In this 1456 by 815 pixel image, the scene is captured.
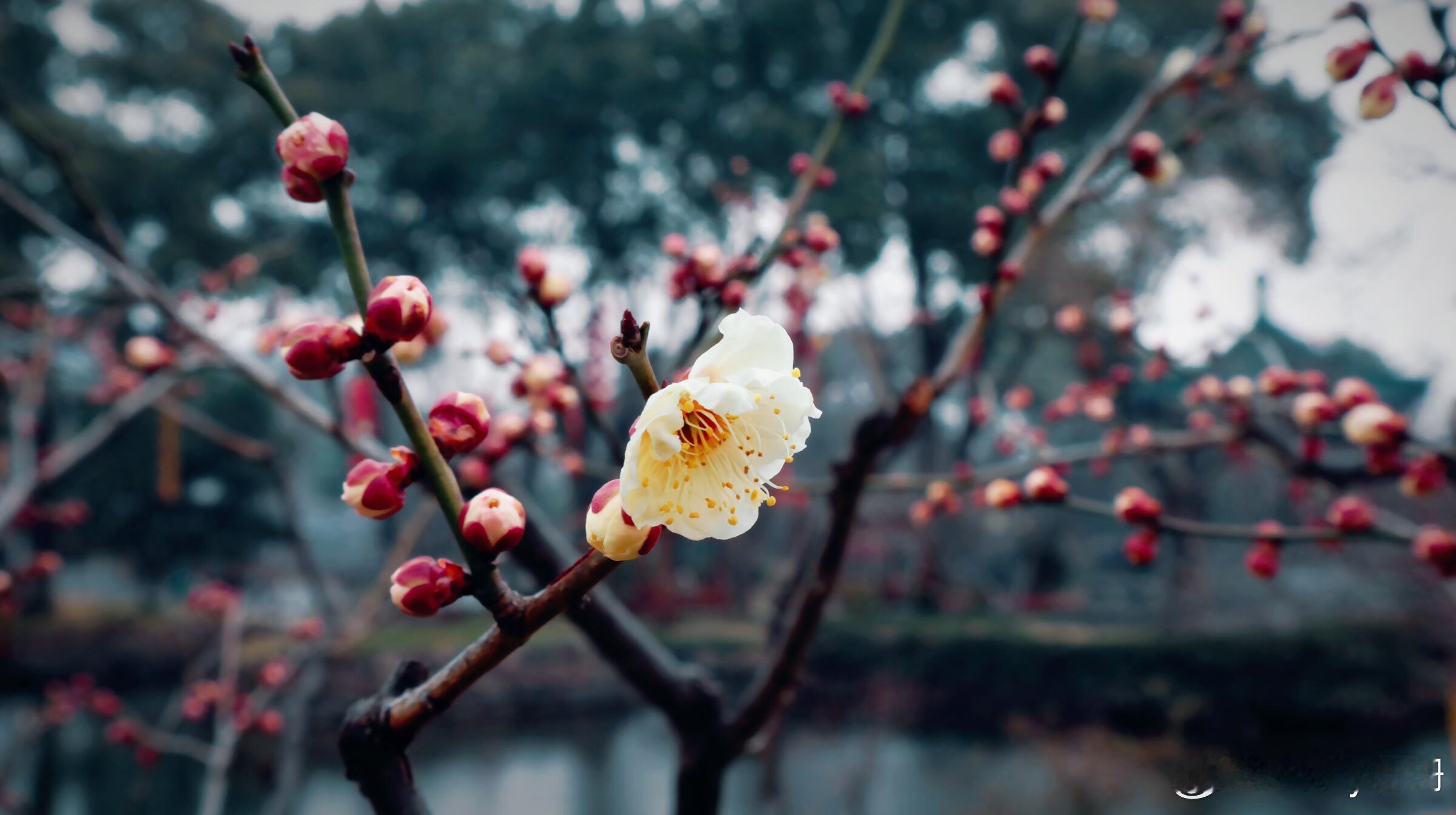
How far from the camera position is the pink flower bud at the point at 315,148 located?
434mm

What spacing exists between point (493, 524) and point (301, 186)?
A: 234 millimetres

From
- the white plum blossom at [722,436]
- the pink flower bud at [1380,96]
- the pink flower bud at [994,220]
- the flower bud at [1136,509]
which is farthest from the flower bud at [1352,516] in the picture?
the white plum blossom at [722,436]

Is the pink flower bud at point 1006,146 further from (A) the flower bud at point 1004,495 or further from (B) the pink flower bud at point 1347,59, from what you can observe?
(A) the flower bud at point 1004,495

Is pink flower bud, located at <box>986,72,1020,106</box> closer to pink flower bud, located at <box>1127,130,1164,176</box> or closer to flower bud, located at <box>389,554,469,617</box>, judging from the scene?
pink flower bud, located at <box>1127,130,1164,176</box>

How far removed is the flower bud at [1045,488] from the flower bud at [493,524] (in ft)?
3.28

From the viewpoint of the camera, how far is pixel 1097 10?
131 centimetres

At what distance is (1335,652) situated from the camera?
261 inches

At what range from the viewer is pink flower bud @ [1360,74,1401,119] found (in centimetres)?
100

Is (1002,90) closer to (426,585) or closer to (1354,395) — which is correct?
(1354,395)

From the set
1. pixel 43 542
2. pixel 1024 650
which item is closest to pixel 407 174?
pixel 43 542

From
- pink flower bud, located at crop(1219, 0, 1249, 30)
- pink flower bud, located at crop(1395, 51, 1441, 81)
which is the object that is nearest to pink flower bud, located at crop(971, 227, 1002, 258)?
pink flower bud, located at crop(1395, 51, 1441, 81)

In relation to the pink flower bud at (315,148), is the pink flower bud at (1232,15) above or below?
below

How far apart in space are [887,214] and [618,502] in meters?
10.3

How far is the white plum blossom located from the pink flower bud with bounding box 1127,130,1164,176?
99 centimetres
